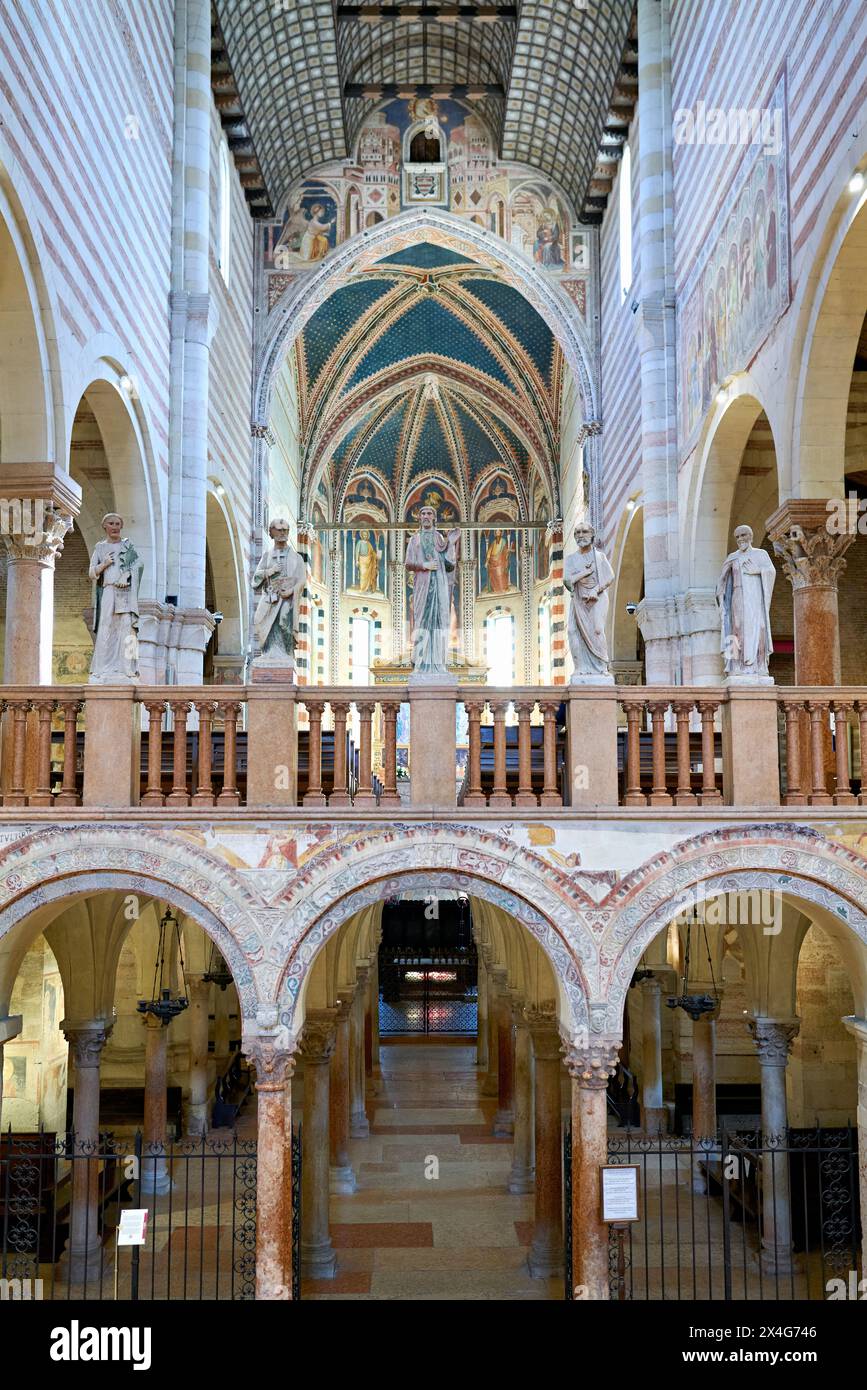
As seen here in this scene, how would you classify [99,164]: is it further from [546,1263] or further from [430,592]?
[546,1263]

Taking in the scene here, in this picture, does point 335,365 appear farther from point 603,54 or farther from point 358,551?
point 603,54

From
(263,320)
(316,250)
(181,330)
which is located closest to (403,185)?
(316,250)

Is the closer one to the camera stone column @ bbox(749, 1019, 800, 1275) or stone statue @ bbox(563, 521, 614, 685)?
stone statue @ bbox(563, 521, 614, 685)

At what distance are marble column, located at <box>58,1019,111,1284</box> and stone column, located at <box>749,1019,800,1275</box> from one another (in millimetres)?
7420

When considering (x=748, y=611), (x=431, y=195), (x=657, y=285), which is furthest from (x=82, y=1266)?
(x=431, y=195)

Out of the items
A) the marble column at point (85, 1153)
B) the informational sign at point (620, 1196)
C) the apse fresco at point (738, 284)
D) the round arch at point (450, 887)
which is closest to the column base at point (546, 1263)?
the informational sign at point (620, 1196)

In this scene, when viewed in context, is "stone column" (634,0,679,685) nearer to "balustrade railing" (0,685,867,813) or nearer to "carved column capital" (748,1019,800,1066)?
"carved column capital" (748,1019,800,1066)

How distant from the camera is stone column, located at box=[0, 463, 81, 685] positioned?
14406 mm

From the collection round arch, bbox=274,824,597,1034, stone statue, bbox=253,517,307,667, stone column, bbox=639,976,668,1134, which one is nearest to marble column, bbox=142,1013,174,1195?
round arch, bbox=274,824,597,1034

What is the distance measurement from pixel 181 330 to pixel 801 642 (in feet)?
38.9

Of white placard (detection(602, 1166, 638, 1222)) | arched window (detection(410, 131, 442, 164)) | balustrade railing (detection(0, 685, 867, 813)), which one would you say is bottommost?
white placard (detection(602, 1166, 638, 1222))

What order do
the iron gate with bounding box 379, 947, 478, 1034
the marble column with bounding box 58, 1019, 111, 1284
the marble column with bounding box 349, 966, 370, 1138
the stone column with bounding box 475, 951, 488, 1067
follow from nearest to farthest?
the marble column with bounding box 58, 1019, 111, 1284 → the marble column with bounding box 349, 966, 370, 1138 → the stone column with bounding box 475, 951, 488, 1067 → the iron gate with bounding box 379, 947, 478, 1034

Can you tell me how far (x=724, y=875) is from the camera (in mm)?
11766

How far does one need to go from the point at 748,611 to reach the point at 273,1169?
21.2 feet
